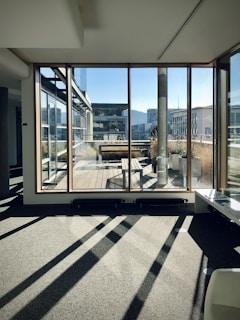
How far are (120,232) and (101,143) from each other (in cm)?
245

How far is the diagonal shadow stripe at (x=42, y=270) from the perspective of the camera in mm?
2843

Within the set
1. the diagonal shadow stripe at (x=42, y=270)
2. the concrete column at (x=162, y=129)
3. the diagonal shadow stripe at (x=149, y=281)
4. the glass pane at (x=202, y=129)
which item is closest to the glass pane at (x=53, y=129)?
the concrete column at (x=162, y=129)

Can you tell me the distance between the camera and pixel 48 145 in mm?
6703

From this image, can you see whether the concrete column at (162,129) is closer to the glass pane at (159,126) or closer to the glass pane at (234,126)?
the glass pane at (159,126)

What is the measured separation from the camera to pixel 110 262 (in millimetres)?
3570

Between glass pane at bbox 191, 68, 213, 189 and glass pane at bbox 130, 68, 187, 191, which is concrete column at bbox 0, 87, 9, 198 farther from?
glass pane at bbox 191, 68, 213, 189

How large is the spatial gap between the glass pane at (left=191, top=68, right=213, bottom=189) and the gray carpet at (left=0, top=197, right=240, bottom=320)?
117 cm

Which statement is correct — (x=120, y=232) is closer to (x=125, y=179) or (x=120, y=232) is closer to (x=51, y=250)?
(x=51, y=250)

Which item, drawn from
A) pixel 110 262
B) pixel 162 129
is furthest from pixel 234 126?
pixel 110 262

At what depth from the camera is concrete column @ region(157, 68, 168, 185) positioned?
6.47 metres

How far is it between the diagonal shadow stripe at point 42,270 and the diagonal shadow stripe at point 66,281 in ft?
0.66

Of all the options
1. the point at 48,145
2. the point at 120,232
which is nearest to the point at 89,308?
the point at 120,232

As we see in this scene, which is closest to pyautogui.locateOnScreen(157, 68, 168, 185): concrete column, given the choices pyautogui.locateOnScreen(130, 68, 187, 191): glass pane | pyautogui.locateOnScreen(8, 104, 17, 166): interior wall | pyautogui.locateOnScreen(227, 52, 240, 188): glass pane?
pyautogui.locateOnScreen(130, 68, 187, 191): glass pane

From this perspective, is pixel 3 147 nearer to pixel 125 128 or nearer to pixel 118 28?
pixel 125 128
